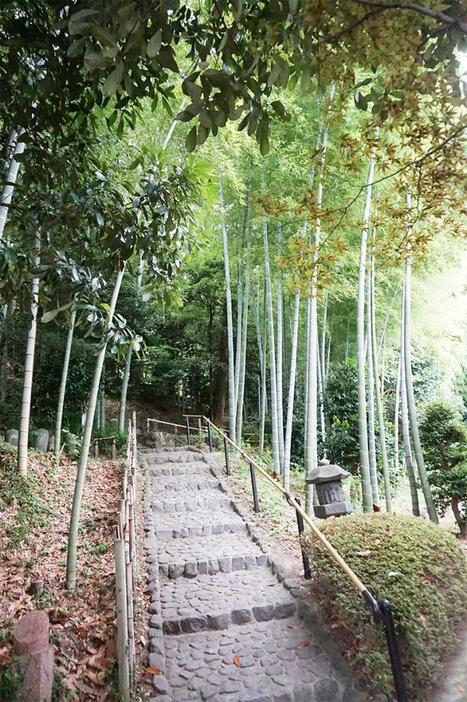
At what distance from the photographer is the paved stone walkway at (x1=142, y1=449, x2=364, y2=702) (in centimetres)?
252

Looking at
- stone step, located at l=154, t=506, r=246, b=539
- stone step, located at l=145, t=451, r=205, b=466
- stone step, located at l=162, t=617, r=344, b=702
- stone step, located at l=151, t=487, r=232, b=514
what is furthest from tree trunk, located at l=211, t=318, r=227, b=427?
stone step, located at l=162, t=617, r=344, b=702

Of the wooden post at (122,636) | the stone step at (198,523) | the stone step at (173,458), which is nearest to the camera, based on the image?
the wooden post at (122,636)

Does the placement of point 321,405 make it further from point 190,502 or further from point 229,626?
point 229,626

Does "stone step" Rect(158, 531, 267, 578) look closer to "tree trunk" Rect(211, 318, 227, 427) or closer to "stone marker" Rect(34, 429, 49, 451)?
"stone marker" Rect(34, 429, 49, 451)

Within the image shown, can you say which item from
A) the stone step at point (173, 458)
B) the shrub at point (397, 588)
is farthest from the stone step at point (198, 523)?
the stone step at point (173, 458)

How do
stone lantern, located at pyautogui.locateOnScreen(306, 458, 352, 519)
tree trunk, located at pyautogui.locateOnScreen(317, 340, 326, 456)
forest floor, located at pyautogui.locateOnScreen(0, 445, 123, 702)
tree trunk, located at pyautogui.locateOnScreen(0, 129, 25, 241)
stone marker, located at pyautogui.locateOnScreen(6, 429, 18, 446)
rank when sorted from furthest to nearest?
tree trunk, located at pyautogui.locateOnScreen(317, 340, 326, 456) < stone marker, located at pyautogui.locateOnScreen(6, 429, 18, 446) < stone lantern, located at pyautogui.locateOnScreen(306, 458, 352, 519) < tree trunk, located at pyautogui.locateOnScreen(0, 129, 25, 241) < forest floor, located at pyautogui.locateOnScreen(0, 445, 123, 702)

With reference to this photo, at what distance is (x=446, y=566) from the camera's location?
9.39 feet

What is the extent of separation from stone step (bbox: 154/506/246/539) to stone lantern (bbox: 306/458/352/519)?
101 cm

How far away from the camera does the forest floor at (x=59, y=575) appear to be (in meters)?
2.45

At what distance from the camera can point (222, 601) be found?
3.35 metres

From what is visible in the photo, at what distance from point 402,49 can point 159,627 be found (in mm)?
3549

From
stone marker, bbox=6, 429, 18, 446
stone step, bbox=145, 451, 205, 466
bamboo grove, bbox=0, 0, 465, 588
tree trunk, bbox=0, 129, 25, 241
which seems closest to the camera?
bamboo grove, bbox=0, 0, 465, 588

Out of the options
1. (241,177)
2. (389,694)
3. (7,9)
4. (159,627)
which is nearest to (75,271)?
(7,9)

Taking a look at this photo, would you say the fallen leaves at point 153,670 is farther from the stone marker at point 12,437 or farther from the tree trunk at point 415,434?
the stone marker at point 12,437
